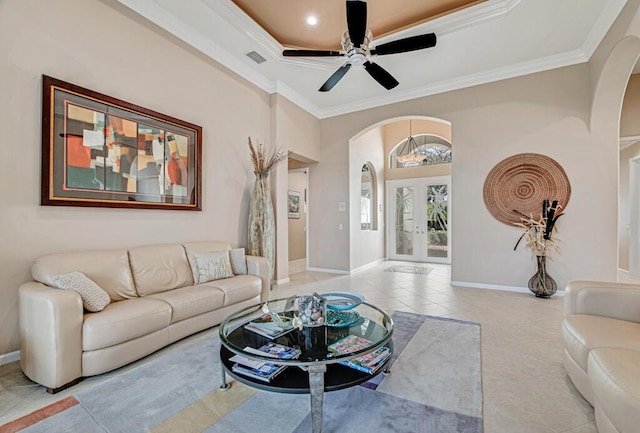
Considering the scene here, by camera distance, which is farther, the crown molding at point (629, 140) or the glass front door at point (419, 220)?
the glass front door at point (419, 220)

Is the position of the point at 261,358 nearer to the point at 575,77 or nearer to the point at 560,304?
the point at 560,304

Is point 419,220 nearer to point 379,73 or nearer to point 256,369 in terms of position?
point 379,73

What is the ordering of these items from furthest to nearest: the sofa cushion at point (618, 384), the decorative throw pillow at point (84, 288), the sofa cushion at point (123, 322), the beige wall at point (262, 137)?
the beige wall at point (262, 137) → the decorative throw pillow at point (84, 288) → the sofa cushion at point (123, 322) → the sofa cushion at point (618, 384)

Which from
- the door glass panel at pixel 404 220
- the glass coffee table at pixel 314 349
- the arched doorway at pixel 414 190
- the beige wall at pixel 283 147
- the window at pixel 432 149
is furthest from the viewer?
the door glass panel at pixel 404 220

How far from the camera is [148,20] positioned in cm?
315

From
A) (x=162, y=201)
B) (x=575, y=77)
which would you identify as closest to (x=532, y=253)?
Result: (x=575, y=77)

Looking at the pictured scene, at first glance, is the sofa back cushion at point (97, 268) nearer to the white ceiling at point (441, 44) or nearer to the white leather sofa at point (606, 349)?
the white ceiling at point (441, 44)

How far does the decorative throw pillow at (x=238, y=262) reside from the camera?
143 inches

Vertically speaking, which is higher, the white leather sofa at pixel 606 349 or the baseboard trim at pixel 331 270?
the white leather sofa at pixel 606 349

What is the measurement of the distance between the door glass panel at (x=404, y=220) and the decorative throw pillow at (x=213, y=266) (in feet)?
18.2

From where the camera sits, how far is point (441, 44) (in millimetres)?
3844

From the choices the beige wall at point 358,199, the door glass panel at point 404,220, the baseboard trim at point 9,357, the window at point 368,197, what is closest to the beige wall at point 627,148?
the door glass panel at point 404,220

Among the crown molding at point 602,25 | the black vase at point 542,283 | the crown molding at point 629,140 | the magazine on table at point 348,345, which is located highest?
the crown molding at point 602,25

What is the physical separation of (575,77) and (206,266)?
5.72 metres
